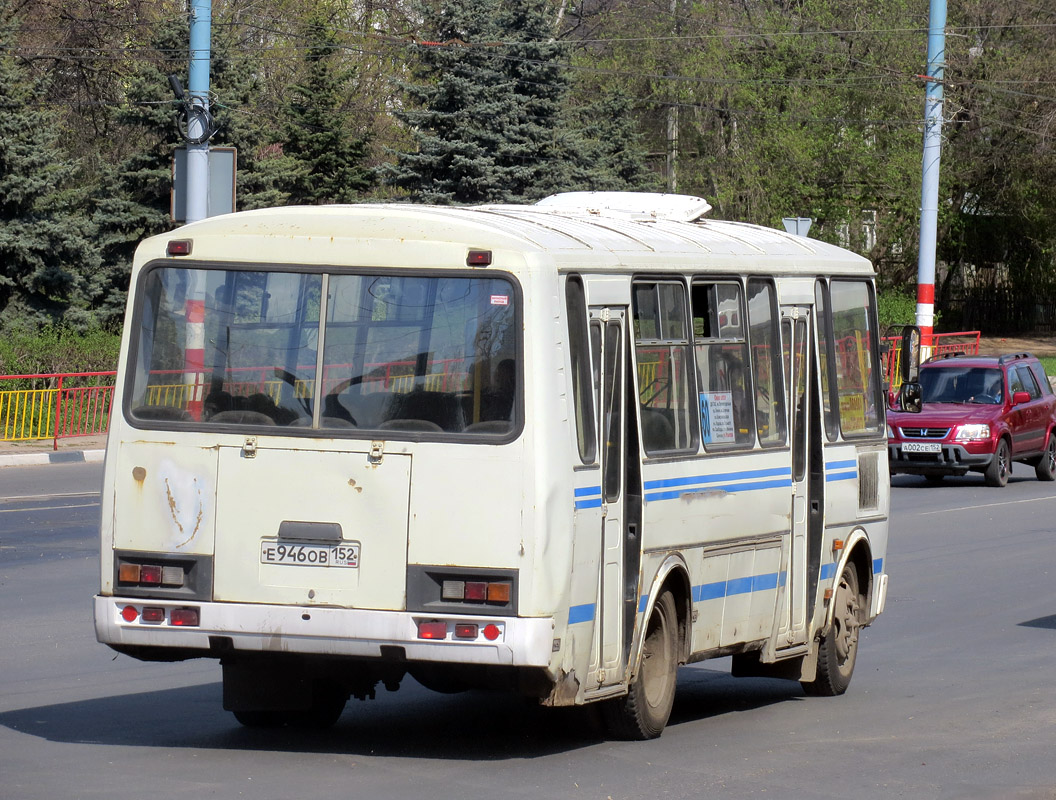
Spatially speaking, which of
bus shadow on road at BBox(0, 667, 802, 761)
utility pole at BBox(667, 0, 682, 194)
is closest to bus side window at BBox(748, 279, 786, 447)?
bus shadow on road at BBox(0, 667, 802, 761)

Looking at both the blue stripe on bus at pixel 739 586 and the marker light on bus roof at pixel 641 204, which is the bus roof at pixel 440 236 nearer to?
the marker light on bus roof at pixel 641 204

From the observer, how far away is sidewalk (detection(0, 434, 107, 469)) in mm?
24142

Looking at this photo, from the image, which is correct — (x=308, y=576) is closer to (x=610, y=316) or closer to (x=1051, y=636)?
(x=610, y=316)

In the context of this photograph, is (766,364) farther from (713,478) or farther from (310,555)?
(310,555)

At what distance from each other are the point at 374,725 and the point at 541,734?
838mm

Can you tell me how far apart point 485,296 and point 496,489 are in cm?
83

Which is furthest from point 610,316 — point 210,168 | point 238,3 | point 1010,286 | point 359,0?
point 1010,286

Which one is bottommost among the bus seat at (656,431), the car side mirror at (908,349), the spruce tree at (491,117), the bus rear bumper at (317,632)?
the bus rear bumper at (317,632)

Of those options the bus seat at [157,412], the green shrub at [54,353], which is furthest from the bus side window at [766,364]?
the green shrub at [54,353]

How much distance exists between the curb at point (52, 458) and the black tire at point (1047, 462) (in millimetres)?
13871

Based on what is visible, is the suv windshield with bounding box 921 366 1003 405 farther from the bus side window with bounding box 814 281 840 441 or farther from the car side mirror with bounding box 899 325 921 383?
the bus side window with bounding box 814 281 840 441

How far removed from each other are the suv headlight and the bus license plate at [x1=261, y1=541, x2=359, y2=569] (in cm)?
1813

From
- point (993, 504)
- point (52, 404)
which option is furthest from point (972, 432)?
point (52, 404)

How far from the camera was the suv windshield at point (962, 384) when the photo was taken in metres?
25.2
